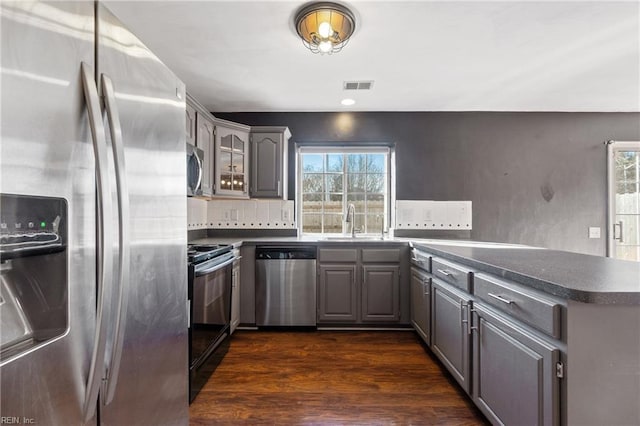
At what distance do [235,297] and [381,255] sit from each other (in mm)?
1482

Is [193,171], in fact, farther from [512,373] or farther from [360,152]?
[512,373]

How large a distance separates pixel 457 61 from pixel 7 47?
2.68 m

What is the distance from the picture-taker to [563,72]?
8.64 feet

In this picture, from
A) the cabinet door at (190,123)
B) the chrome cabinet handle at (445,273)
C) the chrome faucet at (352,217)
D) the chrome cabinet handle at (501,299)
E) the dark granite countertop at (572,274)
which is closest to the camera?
the dark granite countertop at (572,274)

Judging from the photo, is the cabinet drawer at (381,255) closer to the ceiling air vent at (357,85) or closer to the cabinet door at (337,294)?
the cabinet door at (337,294)

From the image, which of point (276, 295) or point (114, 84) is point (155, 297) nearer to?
point (114, 84)

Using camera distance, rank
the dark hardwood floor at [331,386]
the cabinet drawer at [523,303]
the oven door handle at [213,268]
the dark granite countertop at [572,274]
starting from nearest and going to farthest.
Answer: the dark granite countertop at [572,274]
the cabinet drawer at [523,303]
the dark hardwood floor at [331,386]
the oven door handle at [213,268]

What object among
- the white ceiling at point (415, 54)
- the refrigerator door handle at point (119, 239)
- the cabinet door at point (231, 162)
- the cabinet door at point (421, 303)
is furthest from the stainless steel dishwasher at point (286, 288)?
the refrigerator door handle at point (119, 239)

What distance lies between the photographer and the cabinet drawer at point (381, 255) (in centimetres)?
304

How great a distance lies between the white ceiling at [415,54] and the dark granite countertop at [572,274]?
1490 mm

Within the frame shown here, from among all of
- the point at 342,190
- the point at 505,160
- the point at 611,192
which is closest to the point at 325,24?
the point at 342,190

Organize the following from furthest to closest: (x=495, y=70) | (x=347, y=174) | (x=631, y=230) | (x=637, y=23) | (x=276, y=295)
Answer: (x=347, y=174)
(x=631, y=230)
(x=276, y=295)
(x=495, y=70)
(x=637, y=23)

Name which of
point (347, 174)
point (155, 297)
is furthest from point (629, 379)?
point (347, 174)

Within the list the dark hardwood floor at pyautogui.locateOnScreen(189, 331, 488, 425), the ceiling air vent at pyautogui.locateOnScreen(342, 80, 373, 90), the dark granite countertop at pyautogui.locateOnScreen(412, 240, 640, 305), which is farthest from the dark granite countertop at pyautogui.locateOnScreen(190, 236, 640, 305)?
the ceiling air vent at pyautogui.locateOnScreen(342, 80, 373, 90)
